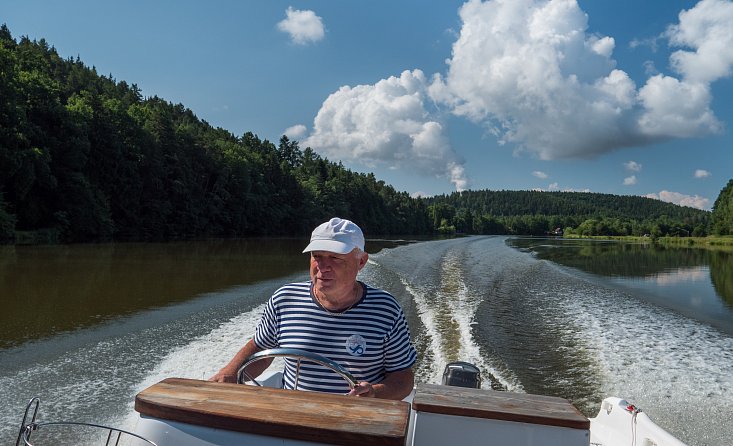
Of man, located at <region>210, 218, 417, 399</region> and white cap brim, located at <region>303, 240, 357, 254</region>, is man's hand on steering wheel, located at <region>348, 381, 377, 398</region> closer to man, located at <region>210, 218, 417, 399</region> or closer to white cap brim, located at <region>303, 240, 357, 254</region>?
man, located at <region>210, 218, 417, 399</region>

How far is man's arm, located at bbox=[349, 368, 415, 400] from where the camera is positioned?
2.85 m

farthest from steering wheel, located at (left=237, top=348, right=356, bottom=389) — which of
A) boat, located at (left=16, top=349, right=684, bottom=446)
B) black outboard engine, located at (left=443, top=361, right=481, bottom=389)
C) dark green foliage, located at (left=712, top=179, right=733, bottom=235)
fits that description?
dark green foliage, located at (left=712, top=179, right=733, bottom=235)

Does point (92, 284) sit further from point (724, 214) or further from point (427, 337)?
point (724, 214)

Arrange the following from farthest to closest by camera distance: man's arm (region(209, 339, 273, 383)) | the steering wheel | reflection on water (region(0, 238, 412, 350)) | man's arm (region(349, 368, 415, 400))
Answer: reflection on water (region(0, 238, 412, 350)) → man's arm (region(209, 339, 273, 383)) → man's arm (region(349, 368, 415, 400)) → the steering wheel

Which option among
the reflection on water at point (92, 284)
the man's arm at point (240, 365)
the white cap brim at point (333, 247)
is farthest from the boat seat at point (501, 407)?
the reflection on water at point (92, 284)

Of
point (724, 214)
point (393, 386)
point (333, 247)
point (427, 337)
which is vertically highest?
point (724, 214)

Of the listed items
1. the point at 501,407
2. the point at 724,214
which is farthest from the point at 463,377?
the point at 724,214

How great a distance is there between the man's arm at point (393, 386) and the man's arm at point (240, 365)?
68cm

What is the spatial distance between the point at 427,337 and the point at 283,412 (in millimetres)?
7962

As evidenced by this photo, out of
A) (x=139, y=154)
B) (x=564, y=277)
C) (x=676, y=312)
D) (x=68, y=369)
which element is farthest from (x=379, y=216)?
(x=68, y=369)

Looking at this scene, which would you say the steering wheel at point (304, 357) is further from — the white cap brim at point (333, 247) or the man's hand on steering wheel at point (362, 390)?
the white cap brim at point (333, 247)

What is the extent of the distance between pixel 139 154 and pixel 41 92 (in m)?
12.2

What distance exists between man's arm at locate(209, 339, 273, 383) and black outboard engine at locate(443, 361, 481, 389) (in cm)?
182

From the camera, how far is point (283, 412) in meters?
2.00
